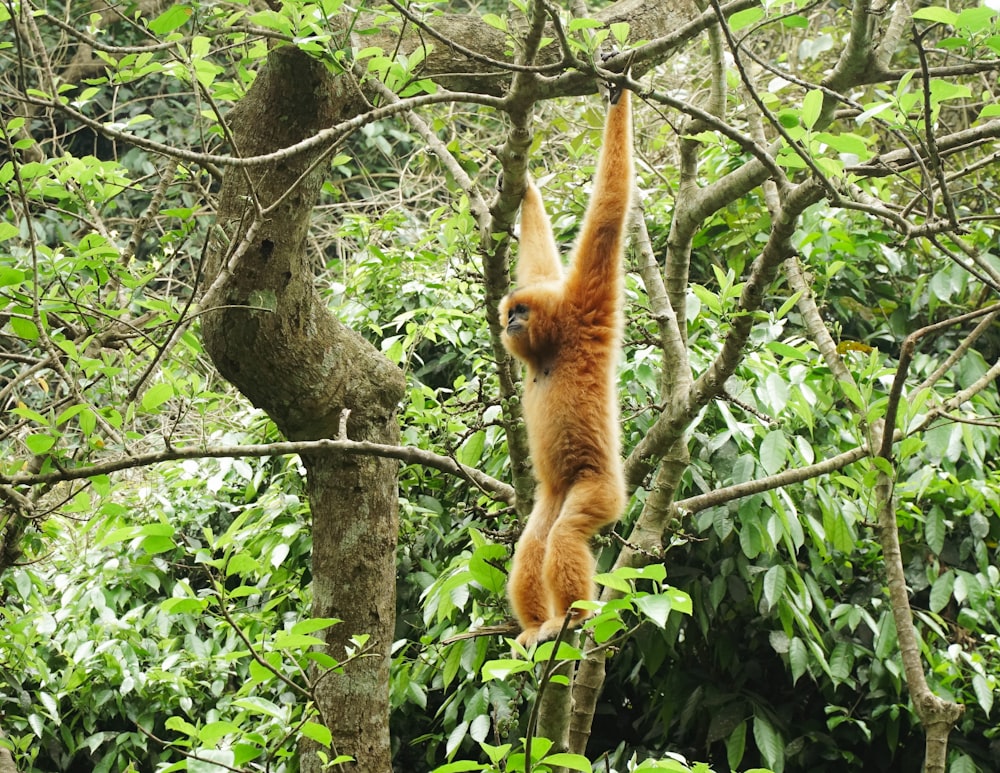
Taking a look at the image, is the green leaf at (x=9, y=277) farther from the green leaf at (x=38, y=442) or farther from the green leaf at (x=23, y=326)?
the green leaf at (x=38, y=442)

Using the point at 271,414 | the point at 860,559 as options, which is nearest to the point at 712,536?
the point at 860,559

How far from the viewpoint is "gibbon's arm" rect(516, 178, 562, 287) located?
4.92 metres

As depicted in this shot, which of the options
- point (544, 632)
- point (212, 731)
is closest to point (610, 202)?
point (544, 632)

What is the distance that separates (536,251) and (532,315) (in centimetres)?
54

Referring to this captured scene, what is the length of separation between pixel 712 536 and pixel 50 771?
15.6 ft

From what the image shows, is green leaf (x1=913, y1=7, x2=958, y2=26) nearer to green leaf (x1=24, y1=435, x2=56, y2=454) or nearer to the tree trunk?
the tree trunk

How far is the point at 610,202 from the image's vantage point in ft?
13.4

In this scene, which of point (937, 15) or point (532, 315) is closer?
point (937, 15)

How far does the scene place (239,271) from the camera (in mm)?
3699

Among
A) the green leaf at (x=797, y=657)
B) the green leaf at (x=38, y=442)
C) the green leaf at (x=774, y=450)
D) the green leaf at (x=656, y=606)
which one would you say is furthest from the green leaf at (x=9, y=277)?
the green leaf at (x=797, y=657)

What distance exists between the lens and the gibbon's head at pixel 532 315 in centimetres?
460

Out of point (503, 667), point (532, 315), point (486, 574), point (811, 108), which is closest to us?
point (503, 667)

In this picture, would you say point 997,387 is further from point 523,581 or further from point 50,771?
point 50,771

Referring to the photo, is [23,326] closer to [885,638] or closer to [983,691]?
[885,638]
